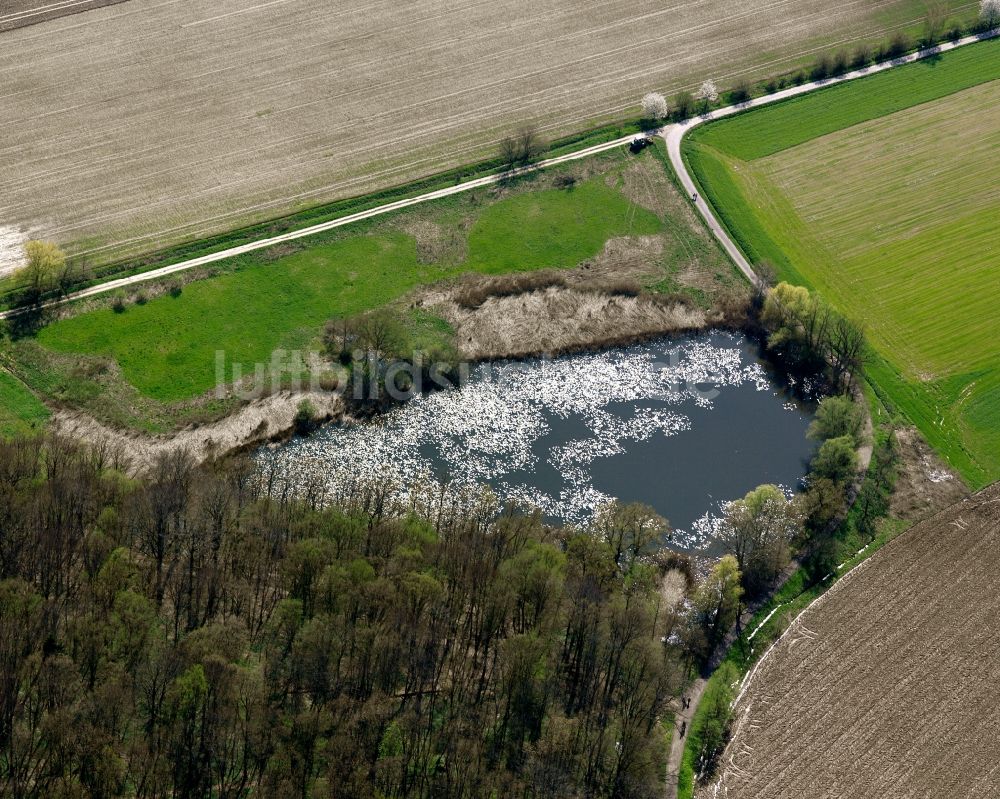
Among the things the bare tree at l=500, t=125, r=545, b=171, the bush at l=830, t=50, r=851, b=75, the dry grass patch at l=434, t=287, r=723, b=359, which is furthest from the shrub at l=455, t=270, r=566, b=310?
the bush at l=830, t=50, r=851, b=75

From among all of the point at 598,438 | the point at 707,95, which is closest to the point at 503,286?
the point at 598,438

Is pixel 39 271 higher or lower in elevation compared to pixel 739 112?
lower

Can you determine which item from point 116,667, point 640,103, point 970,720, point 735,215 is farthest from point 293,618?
point 640,103

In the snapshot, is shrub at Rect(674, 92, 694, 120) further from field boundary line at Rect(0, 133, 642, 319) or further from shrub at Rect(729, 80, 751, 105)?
field boundary line at Rect(0, 133, 642, 319)

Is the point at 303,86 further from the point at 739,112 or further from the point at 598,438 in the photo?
the point at 598,438

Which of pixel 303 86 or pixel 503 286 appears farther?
pixel 303 86

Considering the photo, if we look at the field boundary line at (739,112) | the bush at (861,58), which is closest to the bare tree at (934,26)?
the field boundary line at (739,112)

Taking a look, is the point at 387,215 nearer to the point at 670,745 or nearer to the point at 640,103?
the point at 640,103
